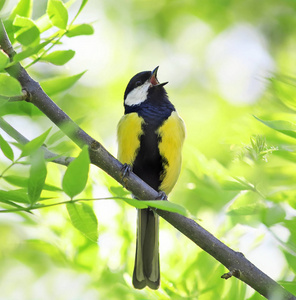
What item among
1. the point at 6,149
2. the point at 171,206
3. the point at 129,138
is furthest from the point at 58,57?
the point at 129,138

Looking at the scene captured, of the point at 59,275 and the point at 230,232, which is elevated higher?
the point at 230,232

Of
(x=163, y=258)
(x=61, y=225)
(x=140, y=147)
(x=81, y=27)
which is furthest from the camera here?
(x=140, y=147)

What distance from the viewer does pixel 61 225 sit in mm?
2850

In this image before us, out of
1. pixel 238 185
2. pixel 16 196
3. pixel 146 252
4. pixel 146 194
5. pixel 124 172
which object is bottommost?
pixel 146 252

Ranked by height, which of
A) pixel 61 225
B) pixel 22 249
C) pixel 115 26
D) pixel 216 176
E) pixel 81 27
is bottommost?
pixel 22 249

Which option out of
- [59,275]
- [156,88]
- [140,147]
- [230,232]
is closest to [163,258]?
[230,232]

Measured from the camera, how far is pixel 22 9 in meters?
1.97

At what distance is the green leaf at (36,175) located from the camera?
1.58 metres

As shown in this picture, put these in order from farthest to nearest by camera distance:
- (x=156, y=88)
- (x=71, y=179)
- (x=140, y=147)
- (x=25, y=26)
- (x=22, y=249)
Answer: (x=156, y=88), (x=22, y=249), (x=140, y=147), (x=25, y=26), (x=71, y=179)

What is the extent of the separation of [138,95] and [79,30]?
2774 millimetres

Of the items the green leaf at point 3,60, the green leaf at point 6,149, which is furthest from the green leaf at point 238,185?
the green leaf at point 3,60

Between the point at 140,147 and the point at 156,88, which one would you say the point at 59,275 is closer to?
the point at 140,147

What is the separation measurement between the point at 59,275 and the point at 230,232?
47.2 inches

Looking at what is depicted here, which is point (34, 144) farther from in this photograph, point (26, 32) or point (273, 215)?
point (273, 215)
